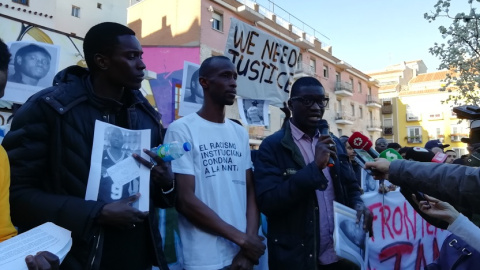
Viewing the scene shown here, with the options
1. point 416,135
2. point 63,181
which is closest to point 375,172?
point 63,181

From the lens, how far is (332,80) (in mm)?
34875

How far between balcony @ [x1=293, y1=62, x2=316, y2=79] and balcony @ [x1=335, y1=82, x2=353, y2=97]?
14.3ft

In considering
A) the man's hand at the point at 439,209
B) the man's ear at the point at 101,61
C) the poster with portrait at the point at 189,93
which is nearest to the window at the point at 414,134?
the poster with portrait at the point at 189,93

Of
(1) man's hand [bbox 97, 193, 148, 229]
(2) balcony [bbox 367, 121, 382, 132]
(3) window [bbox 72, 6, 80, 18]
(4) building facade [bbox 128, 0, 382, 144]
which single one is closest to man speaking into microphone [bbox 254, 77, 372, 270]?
(1) man's hand [bbox 97, 193, 148, 229]

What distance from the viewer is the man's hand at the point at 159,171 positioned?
202cm

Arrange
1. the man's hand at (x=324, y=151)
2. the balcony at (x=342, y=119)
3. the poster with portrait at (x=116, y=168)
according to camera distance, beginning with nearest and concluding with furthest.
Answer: the poster with portrait at (x=116, y=168) < the man's hand at (x=324, y=151) < the balcony at (x=342, y=119)

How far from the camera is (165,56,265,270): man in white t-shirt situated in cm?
229

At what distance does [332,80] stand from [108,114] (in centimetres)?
3428

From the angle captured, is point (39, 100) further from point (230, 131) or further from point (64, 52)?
point (64, 52)

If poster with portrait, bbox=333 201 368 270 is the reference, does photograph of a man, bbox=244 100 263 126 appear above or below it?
above

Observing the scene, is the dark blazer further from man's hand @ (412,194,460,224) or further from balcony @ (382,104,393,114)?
balcony @ (382,104,393,114)

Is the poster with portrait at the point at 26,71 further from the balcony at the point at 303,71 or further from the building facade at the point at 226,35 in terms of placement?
the balcony at the point at 303,71

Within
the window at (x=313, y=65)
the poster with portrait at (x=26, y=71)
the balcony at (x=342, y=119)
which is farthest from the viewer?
the balcony at (x=342, y=119)

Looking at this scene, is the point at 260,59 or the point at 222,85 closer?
the point at 222,85
